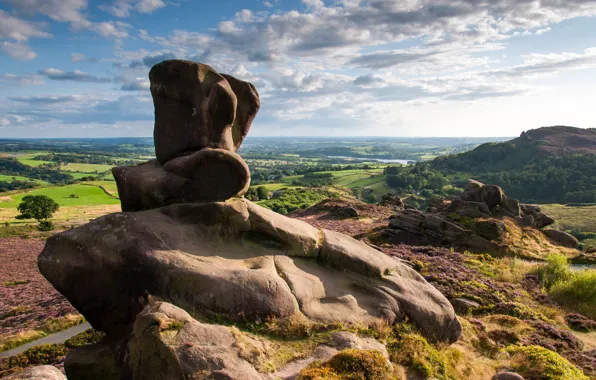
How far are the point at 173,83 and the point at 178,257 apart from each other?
900cm

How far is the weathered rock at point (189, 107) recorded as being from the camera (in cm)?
1905

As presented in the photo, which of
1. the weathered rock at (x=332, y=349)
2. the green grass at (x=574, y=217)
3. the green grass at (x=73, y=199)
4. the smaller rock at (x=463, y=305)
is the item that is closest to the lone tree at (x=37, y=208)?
the green grass at (x=73, y=199)

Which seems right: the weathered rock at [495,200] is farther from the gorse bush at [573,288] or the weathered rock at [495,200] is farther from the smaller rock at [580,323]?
the smaller rock at [580,323]

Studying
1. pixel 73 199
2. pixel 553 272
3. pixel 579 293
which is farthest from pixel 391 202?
pixel 73 199

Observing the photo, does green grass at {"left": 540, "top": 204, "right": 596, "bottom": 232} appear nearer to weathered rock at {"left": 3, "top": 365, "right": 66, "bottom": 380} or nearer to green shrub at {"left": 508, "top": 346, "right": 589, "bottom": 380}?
green shrub at {"left": 508, "top": 346, "right": 589, "bottom": 380}

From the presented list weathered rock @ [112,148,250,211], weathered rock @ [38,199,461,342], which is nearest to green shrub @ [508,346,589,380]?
weathered rock @ [38,199,461,342]

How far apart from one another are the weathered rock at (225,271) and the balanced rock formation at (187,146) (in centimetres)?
107

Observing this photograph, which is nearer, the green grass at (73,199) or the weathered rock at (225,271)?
the weathered rock at (225,271)

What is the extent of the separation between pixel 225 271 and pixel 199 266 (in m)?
1.09

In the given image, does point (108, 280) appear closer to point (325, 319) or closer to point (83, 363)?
point (83, 363)

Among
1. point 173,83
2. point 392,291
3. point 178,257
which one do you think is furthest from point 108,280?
point 392,291

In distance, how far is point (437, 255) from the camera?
41.9 meters

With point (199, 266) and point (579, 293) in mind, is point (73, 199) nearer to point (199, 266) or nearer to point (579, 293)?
point (199, 266)

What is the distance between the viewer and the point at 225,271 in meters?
15.7
